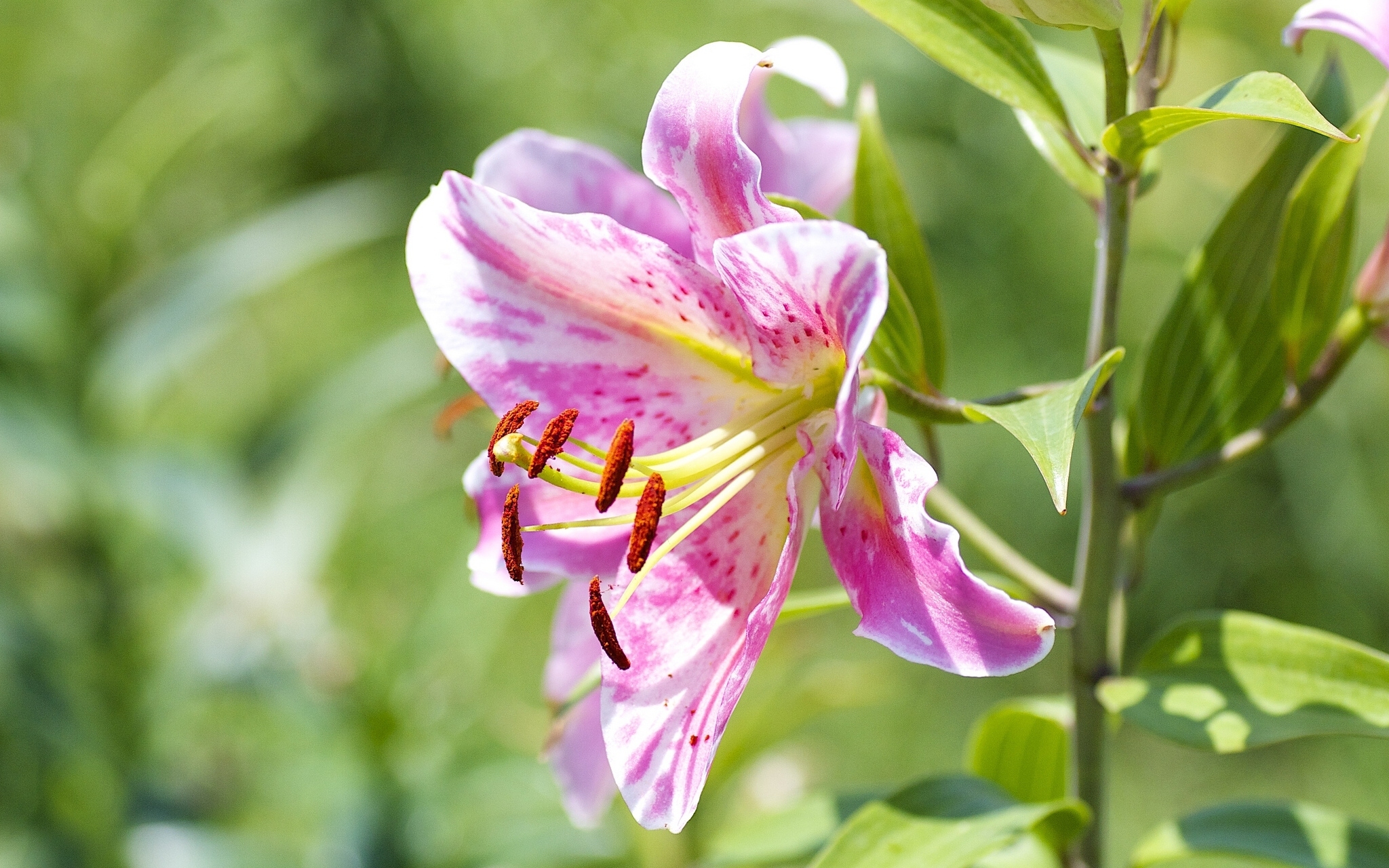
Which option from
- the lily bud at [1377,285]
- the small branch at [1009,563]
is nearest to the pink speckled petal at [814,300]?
the small branch at [1009,563]

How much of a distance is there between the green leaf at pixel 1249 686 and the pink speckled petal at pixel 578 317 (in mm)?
206

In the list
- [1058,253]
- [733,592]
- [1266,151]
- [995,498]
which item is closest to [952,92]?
[1058,253]

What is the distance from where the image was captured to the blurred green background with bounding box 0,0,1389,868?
1062 millimetres

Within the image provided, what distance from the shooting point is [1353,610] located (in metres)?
2.20

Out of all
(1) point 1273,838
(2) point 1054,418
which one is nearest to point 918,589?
(2) point 1054,418

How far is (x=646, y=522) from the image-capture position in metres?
0.46

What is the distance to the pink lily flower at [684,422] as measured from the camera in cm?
41

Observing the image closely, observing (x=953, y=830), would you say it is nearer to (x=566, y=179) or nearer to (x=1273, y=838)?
(x=1273, y=838)

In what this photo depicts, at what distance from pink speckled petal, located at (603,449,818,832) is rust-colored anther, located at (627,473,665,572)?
43 mm

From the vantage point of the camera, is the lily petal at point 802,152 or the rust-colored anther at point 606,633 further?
the lily petal at point 802,152

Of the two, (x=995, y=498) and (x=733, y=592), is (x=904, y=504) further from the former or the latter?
(x=995, y=498)

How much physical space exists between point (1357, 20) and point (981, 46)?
0.13 metres

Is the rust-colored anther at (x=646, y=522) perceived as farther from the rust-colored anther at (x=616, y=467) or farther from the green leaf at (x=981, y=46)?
the green leaf at (x=981, y=46)

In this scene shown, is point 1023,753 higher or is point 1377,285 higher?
point 1377,285
